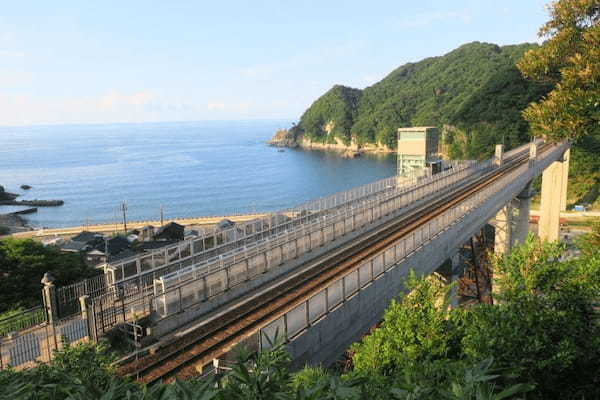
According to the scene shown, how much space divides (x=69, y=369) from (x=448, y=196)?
128 ft

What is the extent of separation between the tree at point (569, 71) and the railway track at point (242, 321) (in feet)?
35.3

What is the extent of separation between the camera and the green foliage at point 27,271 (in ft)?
92.9

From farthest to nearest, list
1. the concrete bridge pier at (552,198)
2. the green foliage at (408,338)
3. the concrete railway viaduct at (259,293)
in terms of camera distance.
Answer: the concrete bridge pier at (552,198), the concrete railway viaduct at (259,293), the green foliage at (408,338)

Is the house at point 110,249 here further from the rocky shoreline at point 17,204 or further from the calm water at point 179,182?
the calm water at point 179,182

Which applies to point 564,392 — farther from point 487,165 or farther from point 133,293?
point 487,165

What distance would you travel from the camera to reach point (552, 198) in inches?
2452

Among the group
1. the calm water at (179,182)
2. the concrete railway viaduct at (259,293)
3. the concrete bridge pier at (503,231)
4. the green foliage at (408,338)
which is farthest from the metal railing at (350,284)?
the calm water at (179,182)

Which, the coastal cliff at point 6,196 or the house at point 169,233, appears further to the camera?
the coastal cliff at point 6,196

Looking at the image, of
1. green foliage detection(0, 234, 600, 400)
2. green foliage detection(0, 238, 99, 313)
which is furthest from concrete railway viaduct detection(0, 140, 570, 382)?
green foliage detection(0, 238, 99, 313)

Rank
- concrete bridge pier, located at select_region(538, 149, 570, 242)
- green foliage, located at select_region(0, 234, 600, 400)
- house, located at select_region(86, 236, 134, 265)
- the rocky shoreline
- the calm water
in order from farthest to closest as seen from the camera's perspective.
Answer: the calm water → the rocky shoreline → concrete bridge pier, located at select_region(538, 149, 570, 242) → house, located at select_region(86, 236, 134, 265) → green foliage, located at select_region(0, 234, 600, 400)

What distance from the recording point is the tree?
15227 mm

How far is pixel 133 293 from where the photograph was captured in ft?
55.4

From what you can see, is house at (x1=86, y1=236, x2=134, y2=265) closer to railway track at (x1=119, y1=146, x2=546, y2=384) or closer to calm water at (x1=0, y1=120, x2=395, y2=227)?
railway track at (x1=119, y1=146, x2=546, y2=384)

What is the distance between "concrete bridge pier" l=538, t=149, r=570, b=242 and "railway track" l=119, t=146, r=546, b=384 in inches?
1635
